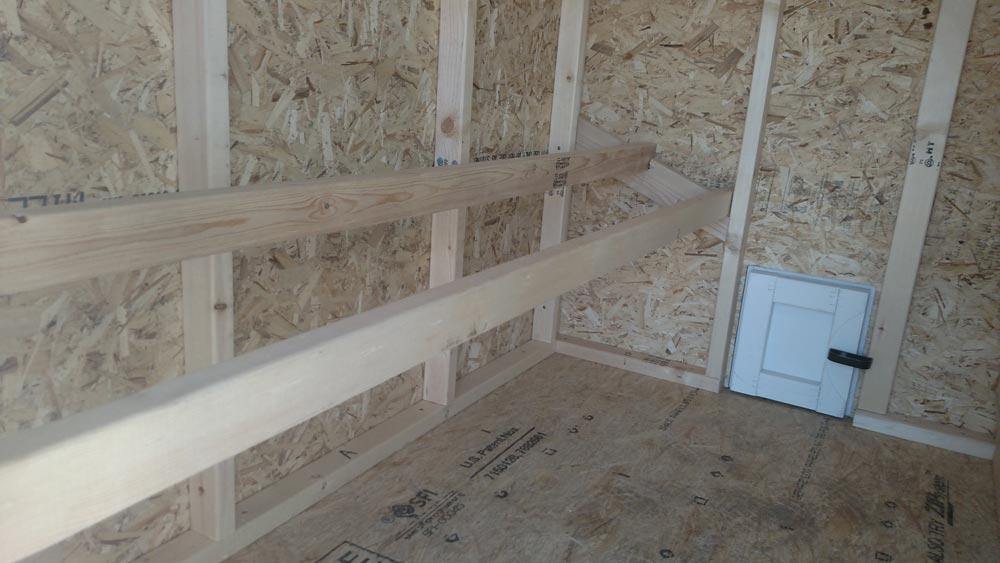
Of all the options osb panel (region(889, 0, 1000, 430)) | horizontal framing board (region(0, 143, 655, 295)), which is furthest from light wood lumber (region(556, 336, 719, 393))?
horizontal framing board (region(0, 143, 655, 295))

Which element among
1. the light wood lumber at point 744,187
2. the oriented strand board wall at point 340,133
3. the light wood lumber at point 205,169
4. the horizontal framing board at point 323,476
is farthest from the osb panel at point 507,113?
the light wood lumber at point 205,169

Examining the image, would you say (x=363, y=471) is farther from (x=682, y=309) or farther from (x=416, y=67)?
(x=682, y=309)

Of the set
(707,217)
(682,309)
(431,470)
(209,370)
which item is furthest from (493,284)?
(682,309)

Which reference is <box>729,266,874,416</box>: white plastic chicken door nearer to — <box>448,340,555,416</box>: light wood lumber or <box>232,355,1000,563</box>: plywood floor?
<box>232,355,1000,563</box>: plywood floor

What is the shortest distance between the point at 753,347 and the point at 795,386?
0.26m

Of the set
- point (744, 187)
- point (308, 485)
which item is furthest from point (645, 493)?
point (744, 187)

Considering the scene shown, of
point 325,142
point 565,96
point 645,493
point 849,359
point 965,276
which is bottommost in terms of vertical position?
point 645,493

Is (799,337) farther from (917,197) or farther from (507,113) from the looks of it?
(507,113)

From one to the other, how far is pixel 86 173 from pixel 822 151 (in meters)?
2.96

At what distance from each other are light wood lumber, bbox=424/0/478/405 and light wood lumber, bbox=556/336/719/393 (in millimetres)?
1062

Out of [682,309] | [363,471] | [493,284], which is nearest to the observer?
[493,284]

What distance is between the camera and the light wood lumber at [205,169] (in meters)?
1.95

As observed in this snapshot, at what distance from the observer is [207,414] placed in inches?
43.0

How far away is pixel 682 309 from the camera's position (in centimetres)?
396
